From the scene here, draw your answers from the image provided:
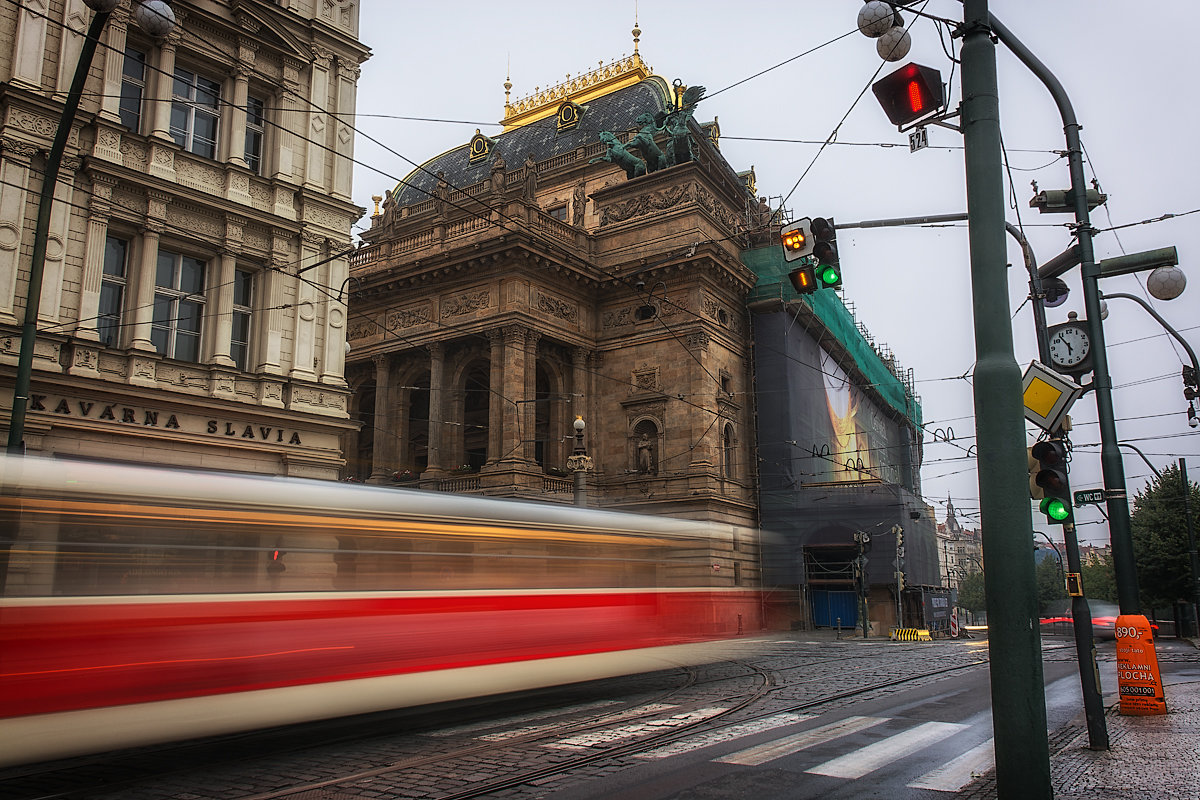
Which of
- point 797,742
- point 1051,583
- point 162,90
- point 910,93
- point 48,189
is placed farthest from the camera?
point 1051,583

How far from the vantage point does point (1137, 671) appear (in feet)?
34.1

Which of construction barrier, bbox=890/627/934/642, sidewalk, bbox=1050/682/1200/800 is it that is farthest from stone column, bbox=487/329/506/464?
sidewalk, bbox=1050/682/1200/800

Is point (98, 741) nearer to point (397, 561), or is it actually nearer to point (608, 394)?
point (397, 561)

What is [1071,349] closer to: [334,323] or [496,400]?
[334,323]

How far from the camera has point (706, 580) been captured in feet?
47.0

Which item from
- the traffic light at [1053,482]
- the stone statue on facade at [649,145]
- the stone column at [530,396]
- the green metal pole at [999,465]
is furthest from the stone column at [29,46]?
the stone statue on facade at [649,145]

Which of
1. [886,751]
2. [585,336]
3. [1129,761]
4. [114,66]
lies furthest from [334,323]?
[585,336]

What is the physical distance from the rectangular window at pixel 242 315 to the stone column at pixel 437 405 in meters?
16.1

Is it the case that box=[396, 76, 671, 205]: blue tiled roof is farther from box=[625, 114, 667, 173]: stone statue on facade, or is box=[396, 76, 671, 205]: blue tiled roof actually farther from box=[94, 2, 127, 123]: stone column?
box=[94, 2, 127, 123]: stone column

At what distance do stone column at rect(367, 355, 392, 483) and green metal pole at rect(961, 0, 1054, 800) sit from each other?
1344 inches

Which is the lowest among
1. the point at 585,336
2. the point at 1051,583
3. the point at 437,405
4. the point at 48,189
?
the point at 1051,583

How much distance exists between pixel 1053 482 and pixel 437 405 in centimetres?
3019

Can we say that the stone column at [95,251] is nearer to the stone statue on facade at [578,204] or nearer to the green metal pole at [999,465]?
the green metal pole at [999,465]

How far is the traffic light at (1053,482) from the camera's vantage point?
8617mm
